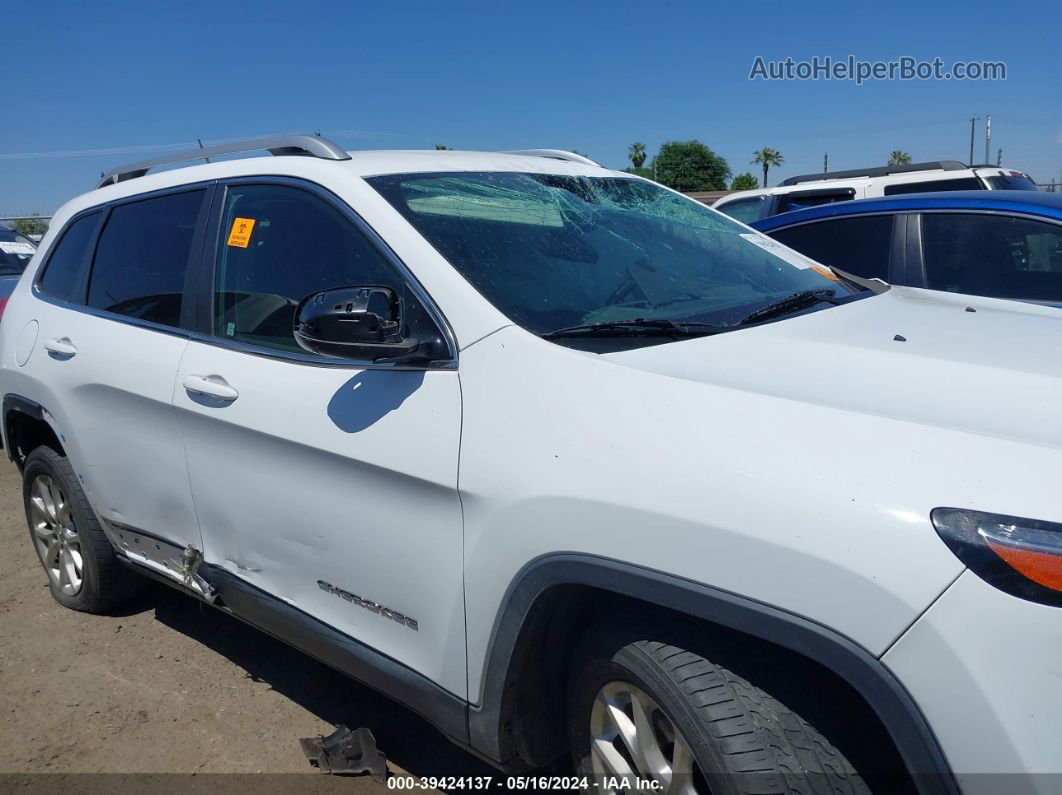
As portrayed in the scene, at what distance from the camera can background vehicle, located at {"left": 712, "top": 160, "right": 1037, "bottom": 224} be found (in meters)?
8.61

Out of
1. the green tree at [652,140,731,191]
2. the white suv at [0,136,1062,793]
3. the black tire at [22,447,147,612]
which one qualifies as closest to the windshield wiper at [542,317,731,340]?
the white suv at [0,136,1062,793]

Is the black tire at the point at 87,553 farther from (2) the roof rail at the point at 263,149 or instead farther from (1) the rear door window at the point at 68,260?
(2) the roof rail at the point at 263,149

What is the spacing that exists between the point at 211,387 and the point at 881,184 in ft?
25.8

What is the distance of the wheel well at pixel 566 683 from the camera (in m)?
1.66

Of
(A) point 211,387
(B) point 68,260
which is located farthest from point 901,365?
(B) point 68,260

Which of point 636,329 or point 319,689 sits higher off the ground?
point 636,329

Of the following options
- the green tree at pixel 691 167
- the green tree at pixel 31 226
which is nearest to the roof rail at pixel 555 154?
the green tree at pixel 31 226

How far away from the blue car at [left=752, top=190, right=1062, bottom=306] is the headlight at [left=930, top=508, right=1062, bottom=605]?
343 centimetres

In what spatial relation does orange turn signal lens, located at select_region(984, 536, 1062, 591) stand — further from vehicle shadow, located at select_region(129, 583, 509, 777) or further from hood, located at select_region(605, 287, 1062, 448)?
vehicle shadow, located at select_region(129, 583, 509, 777)

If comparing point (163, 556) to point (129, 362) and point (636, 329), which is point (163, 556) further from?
point (636, 329)

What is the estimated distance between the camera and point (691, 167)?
6712 cm

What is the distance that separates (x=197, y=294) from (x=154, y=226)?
0.59 metres

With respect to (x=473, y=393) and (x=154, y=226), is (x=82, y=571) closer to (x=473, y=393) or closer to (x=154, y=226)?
(x=154, y=226)

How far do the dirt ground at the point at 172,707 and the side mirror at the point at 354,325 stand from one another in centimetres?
143
